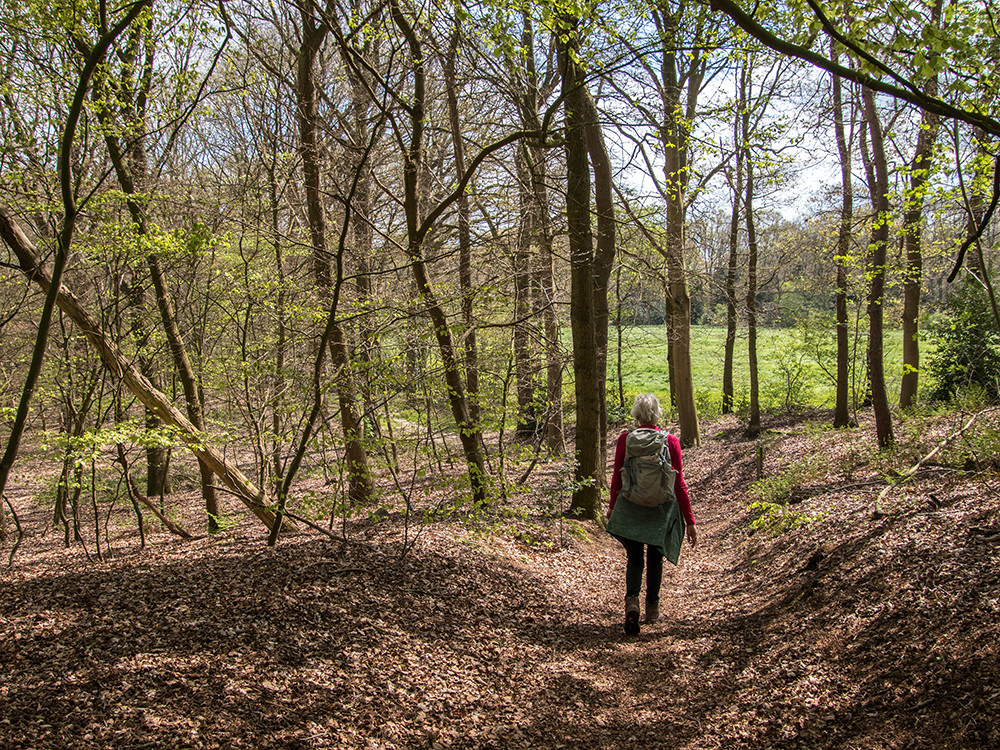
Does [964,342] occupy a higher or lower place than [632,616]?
higher

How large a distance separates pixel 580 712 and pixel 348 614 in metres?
1.82

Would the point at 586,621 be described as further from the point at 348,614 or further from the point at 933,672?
the point at 933,672

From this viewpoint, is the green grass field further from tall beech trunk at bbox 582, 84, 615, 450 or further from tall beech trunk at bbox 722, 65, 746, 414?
tall beech trunk at bbox 582, 84, 615, 450

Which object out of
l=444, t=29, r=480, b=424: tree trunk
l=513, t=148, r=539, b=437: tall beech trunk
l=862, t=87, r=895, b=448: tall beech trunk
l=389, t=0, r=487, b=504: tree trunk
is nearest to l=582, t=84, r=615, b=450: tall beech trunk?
l=513, t=148, r=539, b=437: tall beech trunk

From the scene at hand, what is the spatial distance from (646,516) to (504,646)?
1556 millimetres

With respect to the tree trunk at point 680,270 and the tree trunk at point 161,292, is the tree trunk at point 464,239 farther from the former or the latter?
the tree trunk at point 680,270

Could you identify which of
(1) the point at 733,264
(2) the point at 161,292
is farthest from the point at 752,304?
(2) the point at 161,292

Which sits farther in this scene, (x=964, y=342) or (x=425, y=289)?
(x=964, y=342)

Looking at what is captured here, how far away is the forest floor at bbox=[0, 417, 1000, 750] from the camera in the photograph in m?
3.13

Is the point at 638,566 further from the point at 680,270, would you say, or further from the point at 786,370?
the point at 786,370

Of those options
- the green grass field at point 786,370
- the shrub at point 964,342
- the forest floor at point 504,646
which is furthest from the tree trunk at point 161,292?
the shrub at point 964,342

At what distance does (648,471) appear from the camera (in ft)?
16.1

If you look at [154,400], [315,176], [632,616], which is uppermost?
[315,176]

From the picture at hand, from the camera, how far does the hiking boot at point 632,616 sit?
4.89 metres
